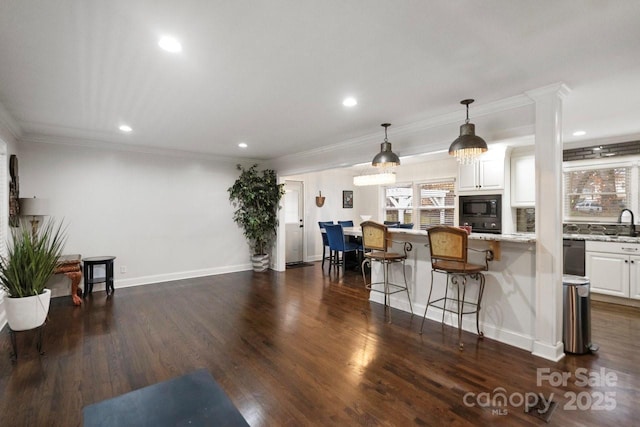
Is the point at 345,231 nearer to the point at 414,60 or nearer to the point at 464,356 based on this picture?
the point at 464,356

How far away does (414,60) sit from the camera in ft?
7.42

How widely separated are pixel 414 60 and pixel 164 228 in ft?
16.5

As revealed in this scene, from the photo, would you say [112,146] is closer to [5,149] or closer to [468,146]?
[5,149]

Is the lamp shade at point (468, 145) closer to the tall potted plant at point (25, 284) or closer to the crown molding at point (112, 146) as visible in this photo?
the tall potted plant at point (25, 284)

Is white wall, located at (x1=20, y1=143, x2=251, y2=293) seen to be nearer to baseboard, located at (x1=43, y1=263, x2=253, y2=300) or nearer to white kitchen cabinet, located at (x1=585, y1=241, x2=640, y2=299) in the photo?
baseboard, located at (x1=43, y1=263, x2=253, y2=300)

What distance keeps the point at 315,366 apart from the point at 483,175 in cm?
465

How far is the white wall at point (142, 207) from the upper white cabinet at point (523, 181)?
206 inches

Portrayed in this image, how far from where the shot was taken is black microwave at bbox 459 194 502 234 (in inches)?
210

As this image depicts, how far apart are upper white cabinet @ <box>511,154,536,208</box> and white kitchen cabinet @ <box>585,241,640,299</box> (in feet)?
3.73

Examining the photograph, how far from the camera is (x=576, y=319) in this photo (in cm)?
274

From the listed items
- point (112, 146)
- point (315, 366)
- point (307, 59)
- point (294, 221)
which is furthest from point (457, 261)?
point (112, 146)

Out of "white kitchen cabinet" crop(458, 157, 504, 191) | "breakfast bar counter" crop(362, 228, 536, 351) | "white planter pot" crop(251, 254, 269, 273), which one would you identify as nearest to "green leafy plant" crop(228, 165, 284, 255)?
"white planter pot" crop(251, 254, 269, 273)

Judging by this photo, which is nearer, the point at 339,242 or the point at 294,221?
the point at 339,242

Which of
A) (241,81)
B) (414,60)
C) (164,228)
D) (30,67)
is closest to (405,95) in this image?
(414,60)
